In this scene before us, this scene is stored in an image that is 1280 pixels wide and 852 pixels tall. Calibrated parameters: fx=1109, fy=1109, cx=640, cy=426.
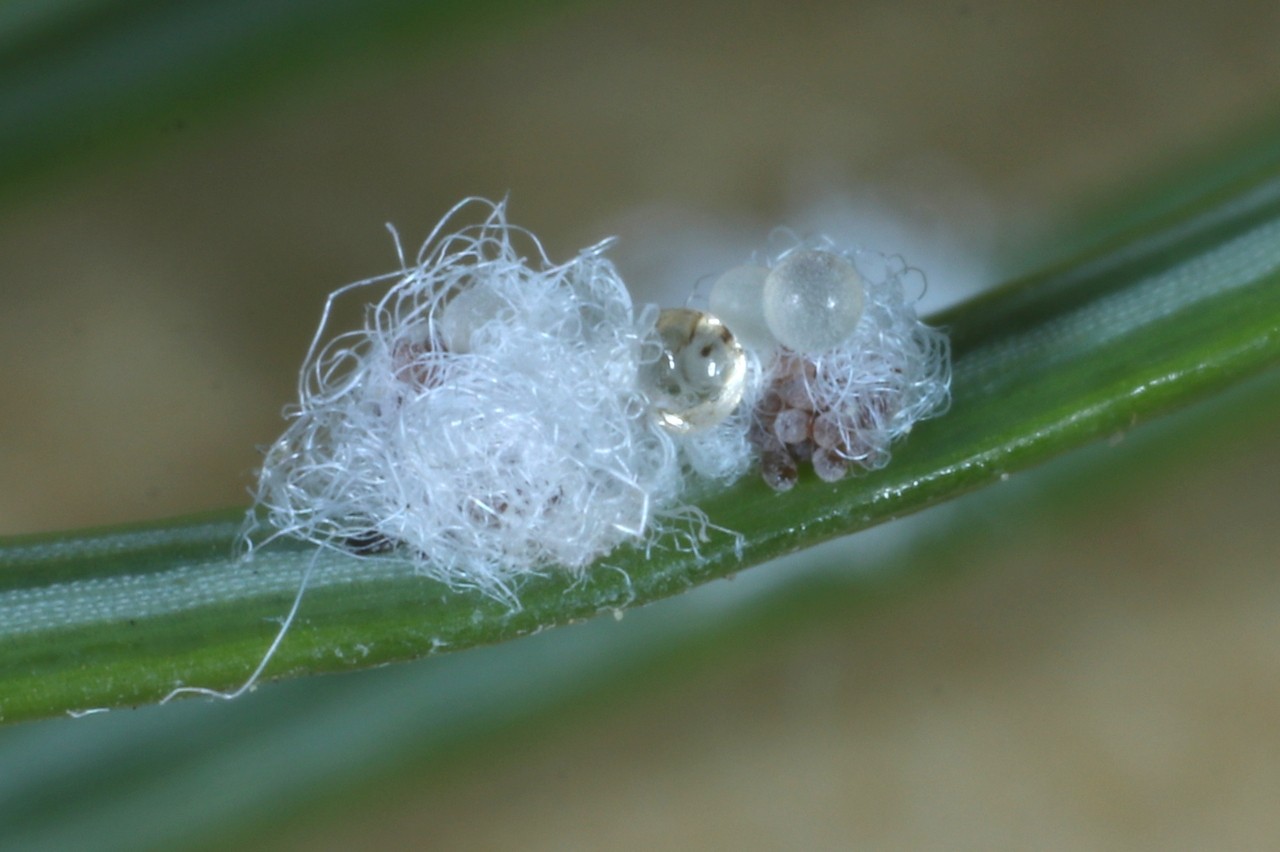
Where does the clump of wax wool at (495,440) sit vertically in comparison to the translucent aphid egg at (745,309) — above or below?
below

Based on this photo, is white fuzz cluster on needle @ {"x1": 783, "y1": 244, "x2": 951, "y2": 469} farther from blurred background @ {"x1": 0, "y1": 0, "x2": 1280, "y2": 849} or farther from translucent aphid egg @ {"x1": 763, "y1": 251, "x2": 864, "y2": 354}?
blurred background @ {"x1": 0, "y1": 0, "x2": 1280, "y2": 849}

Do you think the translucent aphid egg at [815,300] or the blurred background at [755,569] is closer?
the translucent aphid egg at [815,300]

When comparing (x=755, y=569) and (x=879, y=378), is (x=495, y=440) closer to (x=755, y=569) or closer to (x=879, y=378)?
(x=879, y=378)

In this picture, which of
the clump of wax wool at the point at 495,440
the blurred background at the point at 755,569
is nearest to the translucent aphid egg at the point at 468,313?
the clump of wax wool at the point at 495,440

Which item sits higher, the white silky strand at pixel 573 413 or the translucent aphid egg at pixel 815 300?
the translucent aphid egg at pixel 815 300

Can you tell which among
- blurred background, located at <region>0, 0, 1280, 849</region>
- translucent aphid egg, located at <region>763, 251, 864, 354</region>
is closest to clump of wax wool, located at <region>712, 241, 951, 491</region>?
translucent aphid egg, located at <region>763, 251, 864, 354</region>

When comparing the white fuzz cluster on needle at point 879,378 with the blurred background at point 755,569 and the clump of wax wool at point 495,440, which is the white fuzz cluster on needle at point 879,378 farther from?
the blurred background at point 755,569

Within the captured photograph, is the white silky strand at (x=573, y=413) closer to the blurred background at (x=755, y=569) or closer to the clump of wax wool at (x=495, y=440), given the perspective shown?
the clump of wax wool at (x=495, y=440)

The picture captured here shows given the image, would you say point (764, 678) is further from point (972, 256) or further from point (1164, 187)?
point (1164, 187)

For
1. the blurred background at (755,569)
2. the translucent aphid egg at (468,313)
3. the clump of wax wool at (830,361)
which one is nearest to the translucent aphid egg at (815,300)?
the clump of wax wool at (830,361)

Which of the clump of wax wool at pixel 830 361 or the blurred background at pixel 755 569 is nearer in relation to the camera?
the clump of wax wool at pixel 830 361
